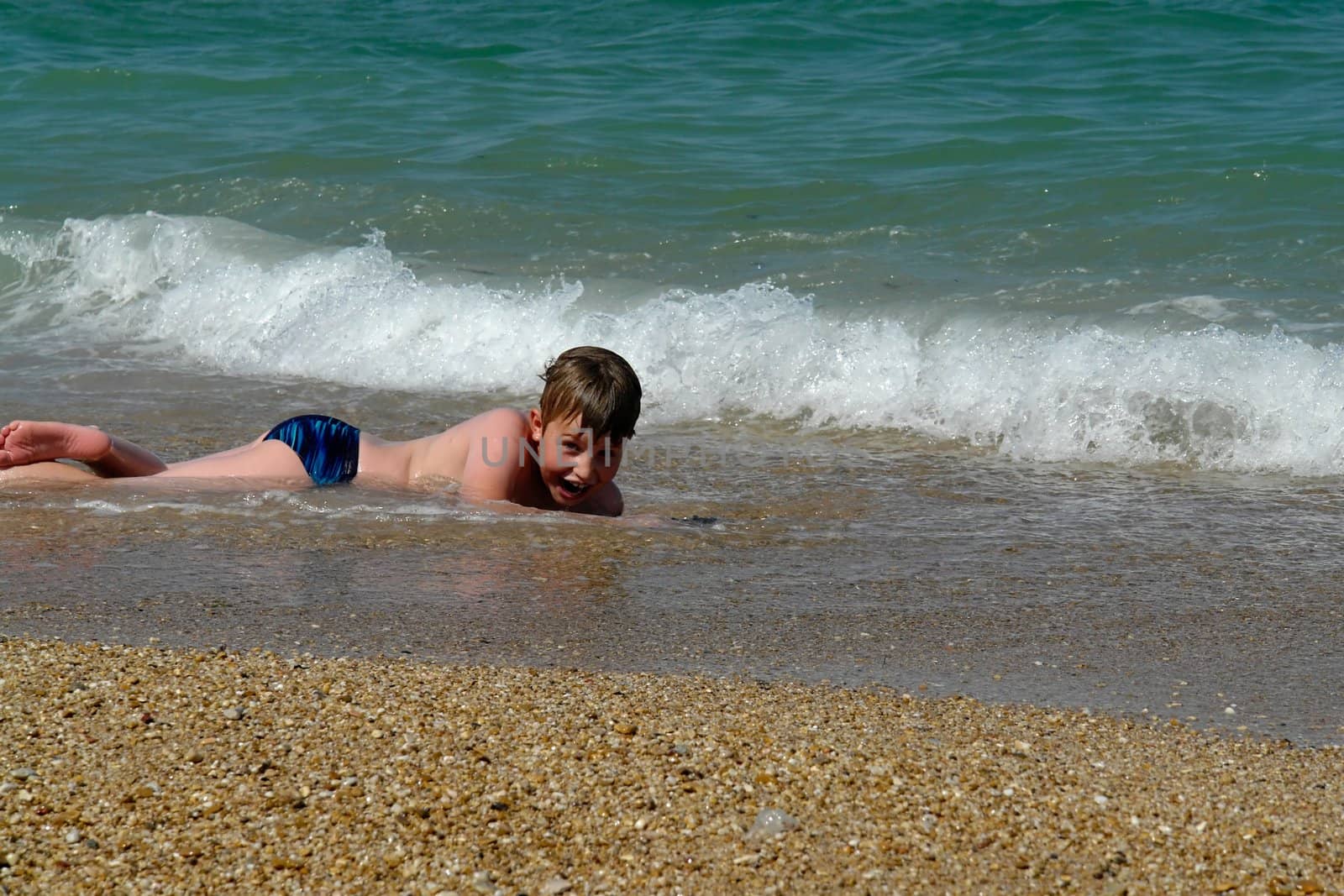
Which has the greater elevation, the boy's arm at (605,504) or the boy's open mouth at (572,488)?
the boy's open mouth at (572,488)

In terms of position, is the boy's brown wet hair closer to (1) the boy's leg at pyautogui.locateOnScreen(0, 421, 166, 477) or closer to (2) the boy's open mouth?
(2) the boy's open mouth

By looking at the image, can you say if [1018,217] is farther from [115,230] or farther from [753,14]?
[753,14]

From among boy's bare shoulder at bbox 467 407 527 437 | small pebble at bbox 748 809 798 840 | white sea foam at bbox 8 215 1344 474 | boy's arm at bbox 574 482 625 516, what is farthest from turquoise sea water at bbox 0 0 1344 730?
small pebble at bbox 748 809 798 840

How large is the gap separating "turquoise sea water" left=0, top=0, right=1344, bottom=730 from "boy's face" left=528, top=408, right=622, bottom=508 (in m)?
0.40

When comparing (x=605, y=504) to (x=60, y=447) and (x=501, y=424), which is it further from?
(x=60, y=447)

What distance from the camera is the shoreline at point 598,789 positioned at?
2.29 metres

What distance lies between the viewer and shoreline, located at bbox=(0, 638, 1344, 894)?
2.29 m

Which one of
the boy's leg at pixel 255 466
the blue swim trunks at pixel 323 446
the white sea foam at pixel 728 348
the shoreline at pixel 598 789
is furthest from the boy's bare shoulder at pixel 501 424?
the white sea foam at pixel 728 348

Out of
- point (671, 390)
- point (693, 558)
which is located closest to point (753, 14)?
point (671, 390)

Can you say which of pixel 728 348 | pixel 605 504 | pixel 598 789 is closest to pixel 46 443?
pixel 605 504

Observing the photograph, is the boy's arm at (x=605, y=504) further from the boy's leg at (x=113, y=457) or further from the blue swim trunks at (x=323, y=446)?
the boy's leg at (x=113, y=457)

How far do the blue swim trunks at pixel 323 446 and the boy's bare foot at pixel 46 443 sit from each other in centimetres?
56

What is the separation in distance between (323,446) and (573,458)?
93 centimetres

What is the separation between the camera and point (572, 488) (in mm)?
4449
